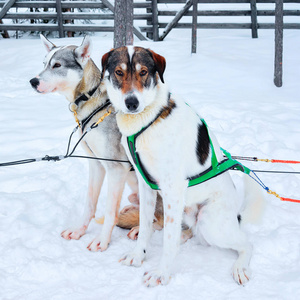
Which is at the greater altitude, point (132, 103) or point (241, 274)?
point (132, 103)

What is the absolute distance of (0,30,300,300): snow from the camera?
2.27 metres

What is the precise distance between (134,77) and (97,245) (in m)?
1.37

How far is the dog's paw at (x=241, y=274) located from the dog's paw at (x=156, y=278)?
44cm

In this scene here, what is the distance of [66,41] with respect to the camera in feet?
31.4

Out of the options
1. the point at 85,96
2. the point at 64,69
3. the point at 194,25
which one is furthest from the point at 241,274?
the point at 194,25

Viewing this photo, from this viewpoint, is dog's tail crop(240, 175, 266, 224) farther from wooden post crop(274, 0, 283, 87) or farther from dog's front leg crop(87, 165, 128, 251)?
wooden post crop(274, 0, 283, 87)

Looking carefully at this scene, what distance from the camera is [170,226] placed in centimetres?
236

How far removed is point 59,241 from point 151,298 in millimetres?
979

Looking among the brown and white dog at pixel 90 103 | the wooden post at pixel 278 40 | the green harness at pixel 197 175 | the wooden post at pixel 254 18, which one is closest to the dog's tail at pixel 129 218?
the brown and white dog at pixel 90 103

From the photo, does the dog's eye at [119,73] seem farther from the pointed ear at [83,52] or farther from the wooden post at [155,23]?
the wooden post at [155,23]

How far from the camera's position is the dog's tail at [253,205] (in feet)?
8.87

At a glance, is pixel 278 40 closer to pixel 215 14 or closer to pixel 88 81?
pixel 215 14

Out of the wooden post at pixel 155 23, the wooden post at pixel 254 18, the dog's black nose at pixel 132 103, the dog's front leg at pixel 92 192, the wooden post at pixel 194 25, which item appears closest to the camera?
the dog's black nose at pixel 132 103

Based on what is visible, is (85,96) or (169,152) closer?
(169,152)
